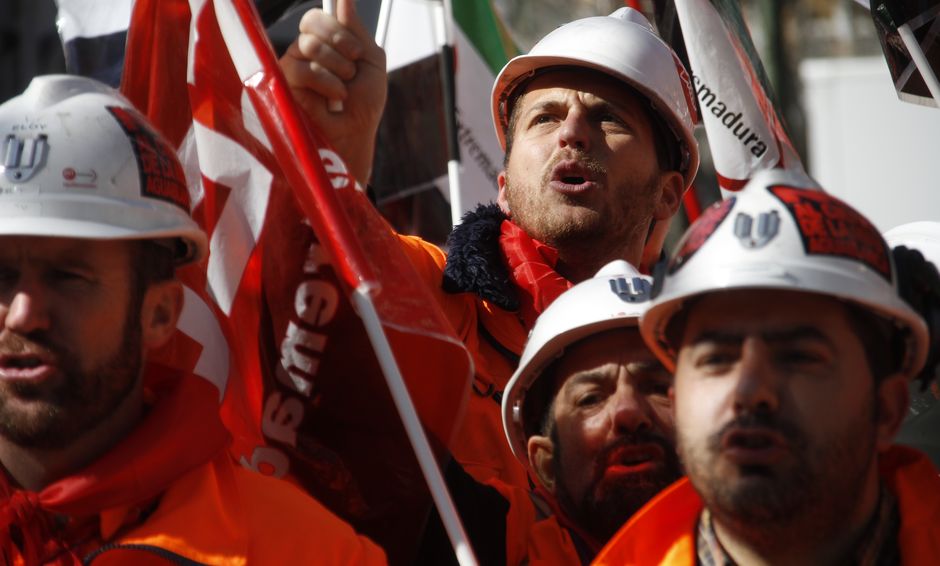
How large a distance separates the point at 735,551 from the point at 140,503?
3.75 feet

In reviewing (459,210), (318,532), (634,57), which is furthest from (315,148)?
(459,210)

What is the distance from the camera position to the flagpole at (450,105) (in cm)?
648

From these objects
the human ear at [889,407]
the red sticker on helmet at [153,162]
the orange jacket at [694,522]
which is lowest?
the orange jacket at [694,522]

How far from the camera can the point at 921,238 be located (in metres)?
4.77

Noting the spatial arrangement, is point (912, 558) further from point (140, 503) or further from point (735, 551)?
point (140, 503)

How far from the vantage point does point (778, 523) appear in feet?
11.0

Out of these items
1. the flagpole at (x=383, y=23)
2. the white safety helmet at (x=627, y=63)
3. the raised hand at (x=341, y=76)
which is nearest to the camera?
the raised hand at (x=341, y=76)

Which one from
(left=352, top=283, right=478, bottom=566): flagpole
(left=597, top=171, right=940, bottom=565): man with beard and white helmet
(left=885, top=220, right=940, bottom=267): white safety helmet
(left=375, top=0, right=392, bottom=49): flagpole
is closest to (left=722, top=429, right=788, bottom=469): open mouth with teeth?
(left=597, top=171, right=940, bottom=565): man with beard and white helmet

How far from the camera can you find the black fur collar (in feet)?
16.9

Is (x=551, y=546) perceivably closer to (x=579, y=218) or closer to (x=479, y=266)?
(x=479, y=266)

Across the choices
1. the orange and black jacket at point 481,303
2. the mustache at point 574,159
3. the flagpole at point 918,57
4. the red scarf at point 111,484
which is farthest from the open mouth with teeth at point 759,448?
the mustache at point 574,159

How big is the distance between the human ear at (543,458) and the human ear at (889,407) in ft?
3.74

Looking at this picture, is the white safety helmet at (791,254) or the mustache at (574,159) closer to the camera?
the white safety helmet at (791,254)

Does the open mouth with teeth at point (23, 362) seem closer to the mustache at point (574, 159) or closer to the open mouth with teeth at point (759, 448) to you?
the open mouth with teeth at point (759, 448)
